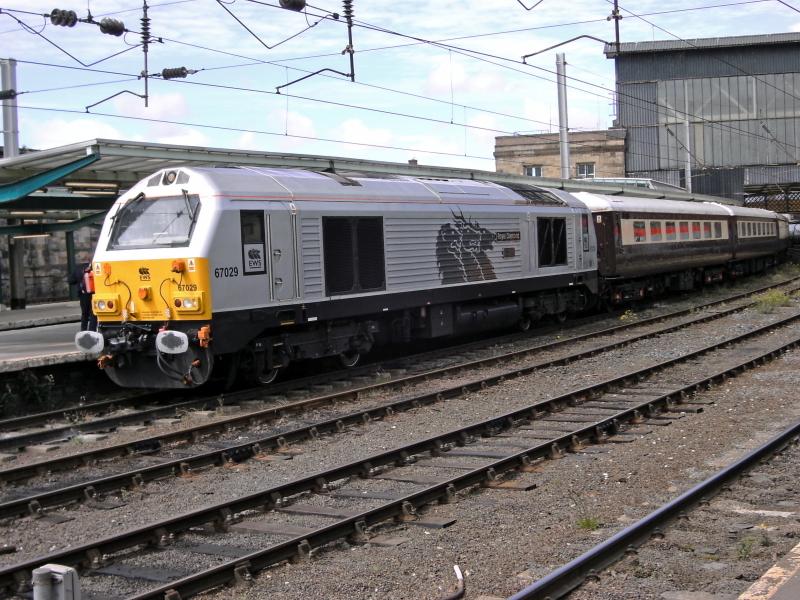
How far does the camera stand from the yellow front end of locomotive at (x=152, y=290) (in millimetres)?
11898

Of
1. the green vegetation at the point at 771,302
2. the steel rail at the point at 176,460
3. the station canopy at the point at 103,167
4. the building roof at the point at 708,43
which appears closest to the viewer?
the steel rail at the point at 176,460

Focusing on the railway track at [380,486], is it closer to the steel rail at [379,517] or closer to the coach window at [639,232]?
the steel rail at [379,517]

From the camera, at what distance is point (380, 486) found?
8383 millimetres

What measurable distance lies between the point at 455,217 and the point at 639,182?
1335 inches

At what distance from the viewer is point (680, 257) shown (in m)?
27.6

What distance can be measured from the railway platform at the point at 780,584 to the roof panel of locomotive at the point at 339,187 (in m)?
8.58

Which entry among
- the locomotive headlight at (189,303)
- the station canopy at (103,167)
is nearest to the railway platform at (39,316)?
the station canopy at (103,167)

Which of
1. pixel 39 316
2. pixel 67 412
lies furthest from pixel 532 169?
pixel 67 412

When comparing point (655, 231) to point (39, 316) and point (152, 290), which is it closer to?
point (39, 316)

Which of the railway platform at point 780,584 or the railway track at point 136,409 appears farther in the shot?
the railway track at point 136,409

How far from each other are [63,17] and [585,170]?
4719cm

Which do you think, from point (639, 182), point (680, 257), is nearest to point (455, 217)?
point (680, 257)

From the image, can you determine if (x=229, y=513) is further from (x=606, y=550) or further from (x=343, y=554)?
(x=606, y=550)

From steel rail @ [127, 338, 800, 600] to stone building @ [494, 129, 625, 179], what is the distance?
1919 inches
